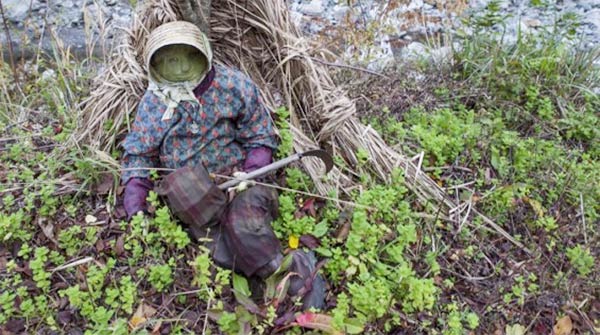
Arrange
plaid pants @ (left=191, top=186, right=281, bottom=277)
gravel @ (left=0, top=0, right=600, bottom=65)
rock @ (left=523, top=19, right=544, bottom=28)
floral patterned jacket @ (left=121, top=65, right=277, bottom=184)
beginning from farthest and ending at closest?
rock @ (left=523, top=19, right=544, bottom=28) → gravel @ (left=0, top=0, right=600, bottom=65) → floral patterned jacket @ (left=121, top=65, right=277, bottom=184) → plaid pants @ (left=191, top=186, right=281, bottom=277)

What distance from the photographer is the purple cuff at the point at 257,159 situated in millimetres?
2604

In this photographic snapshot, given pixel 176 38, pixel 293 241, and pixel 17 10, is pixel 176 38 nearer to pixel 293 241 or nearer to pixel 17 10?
pixel 293 241

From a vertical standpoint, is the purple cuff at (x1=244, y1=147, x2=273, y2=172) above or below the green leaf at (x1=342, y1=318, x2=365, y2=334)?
above

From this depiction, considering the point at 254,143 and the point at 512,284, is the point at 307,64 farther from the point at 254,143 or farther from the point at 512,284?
the point at 512,284

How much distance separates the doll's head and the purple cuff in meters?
0.46

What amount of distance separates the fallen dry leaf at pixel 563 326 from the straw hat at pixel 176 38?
2.05 meters

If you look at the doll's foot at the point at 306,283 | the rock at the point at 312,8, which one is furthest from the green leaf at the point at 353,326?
the rock at the point at 312,8

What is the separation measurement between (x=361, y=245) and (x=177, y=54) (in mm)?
1212

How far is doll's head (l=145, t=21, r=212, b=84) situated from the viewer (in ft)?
7.41

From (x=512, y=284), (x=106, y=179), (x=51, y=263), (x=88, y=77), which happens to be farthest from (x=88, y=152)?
(x=512, y=284)

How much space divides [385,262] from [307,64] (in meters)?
1.16

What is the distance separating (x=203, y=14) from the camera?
2.54 meters

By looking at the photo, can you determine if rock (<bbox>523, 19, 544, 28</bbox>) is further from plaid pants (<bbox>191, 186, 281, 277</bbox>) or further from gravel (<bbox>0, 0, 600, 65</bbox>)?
plaid pants (<bbox>191, 186, 281, 277</bbox>)

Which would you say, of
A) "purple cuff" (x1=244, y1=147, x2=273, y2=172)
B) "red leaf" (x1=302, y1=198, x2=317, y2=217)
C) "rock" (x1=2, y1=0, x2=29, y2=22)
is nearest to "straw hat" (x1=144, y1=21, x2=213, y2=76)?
"purple cuff" (x1=244, y1=147, x2=273, y2=172)
